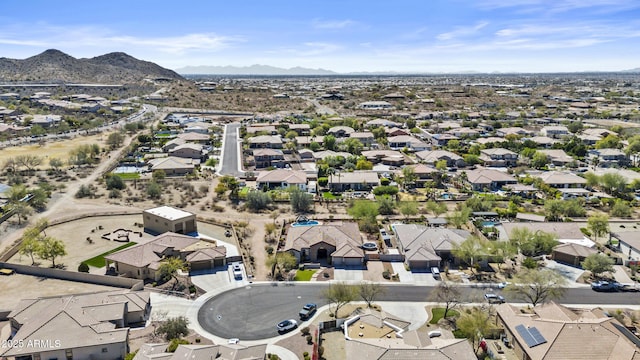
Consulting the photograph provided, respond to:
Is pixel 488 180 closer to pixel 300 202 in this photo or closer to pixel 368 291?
pixel 300 202

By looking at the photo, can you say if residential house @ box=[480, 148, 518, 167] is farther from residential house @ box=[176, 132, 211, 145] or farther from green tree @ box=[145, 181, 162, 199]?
residential house @ box=[176, 132, 211, 145]

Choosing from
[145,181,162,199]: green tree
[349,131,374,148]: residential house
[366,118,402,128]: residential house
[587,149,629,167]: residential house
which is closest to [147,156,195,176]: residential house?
[145,181,162,199]: green tree

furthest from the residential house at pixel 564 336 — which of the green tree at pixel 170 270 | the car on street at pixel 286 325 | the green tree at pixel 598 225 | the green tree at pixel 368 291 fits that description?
the green tree at pixel 170 270

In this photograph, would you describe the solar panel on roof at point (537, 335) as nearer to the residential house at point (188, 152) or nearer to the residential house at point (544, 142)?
the residential house at point (188, 152)

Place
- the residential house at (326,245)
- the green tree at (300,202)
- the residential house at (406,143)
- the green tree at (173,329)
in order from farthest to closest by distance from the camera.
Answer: the residential house at (406,143) < the green tree at (300,202) < the residential house at (326,245) < the green tree at (173,329)

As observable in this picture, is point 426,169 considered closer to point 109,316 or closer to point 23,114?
point 109,316

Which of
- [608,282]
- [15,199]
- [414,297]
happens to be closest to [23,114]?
[15,199]

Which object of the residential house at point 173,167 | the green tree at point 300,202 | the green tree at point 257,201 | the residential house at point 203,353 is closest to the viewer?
the residential house at point 203,353
